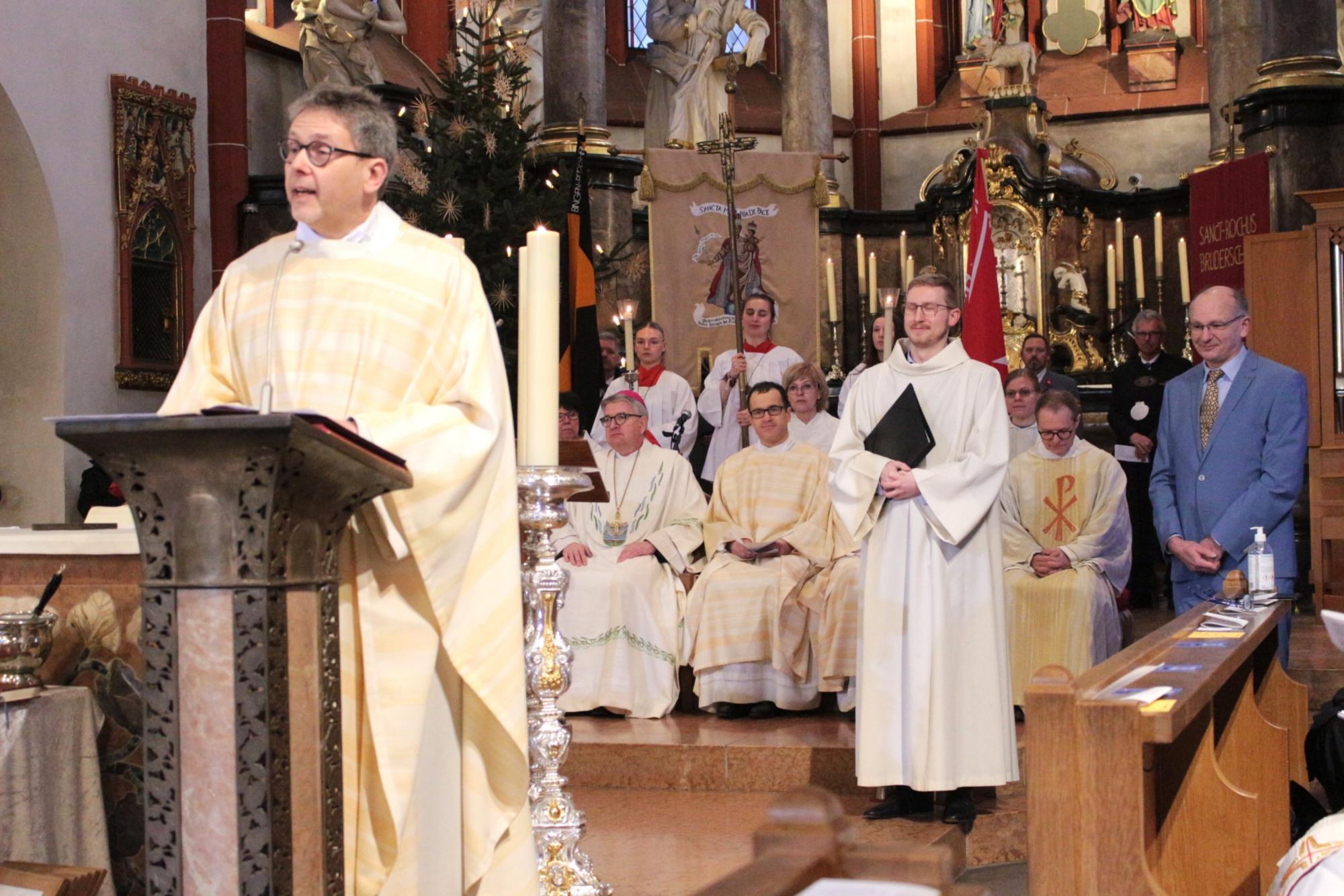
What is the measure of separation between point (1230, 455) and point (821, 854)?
155 inches

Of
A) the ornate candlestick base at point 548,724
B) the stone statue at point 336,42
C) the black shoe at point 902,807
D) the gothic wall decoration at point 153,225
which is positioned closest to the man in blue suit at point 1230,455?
the black shoe at point 902,807

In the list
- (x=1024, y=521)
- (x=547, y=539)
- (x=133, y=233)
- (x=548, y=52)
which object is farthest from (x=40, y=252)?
(x=547, y=539)

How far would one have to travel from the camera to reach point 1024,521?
698 cm

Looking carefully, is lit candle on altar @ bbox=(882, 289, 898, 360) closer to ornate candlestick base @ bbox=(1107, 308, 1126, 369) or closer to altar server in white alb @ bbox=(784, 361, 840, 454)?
altar server in white alb @ bbox=(784, 361, 840, 454)

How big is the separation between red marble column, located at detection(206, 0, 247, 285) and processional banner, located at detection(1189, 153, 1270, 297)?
6.48m

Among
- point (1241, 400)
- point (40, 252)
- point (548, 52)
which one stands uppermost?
point (548, 52)

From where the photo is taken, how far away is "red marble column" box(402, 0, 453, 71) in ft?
44.1

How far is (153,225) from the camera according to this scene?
10.0 meters

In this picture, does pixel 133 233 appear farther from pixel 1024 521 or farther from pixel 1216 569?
pixel 1216 569

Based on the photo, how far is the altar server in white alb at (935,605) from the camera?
4.75 m

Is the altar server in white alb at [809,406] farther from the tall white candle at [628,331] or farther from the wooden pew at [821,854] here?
the wooden pew at [821,854]

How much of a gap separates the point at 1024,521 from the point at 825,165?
304 inches

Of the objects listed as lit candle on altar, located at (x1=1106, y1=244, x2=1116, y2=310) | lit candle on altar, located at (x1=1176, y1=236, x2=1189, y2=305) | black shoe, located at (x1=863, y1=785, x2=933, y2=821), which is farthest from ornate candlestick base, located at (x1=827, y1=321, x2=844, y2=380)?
black shoe, located at (x1=863, y1=785, x2=933, y2=821)

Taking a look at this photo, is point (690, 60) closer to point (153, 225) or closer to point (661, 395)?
point (153, 225)
